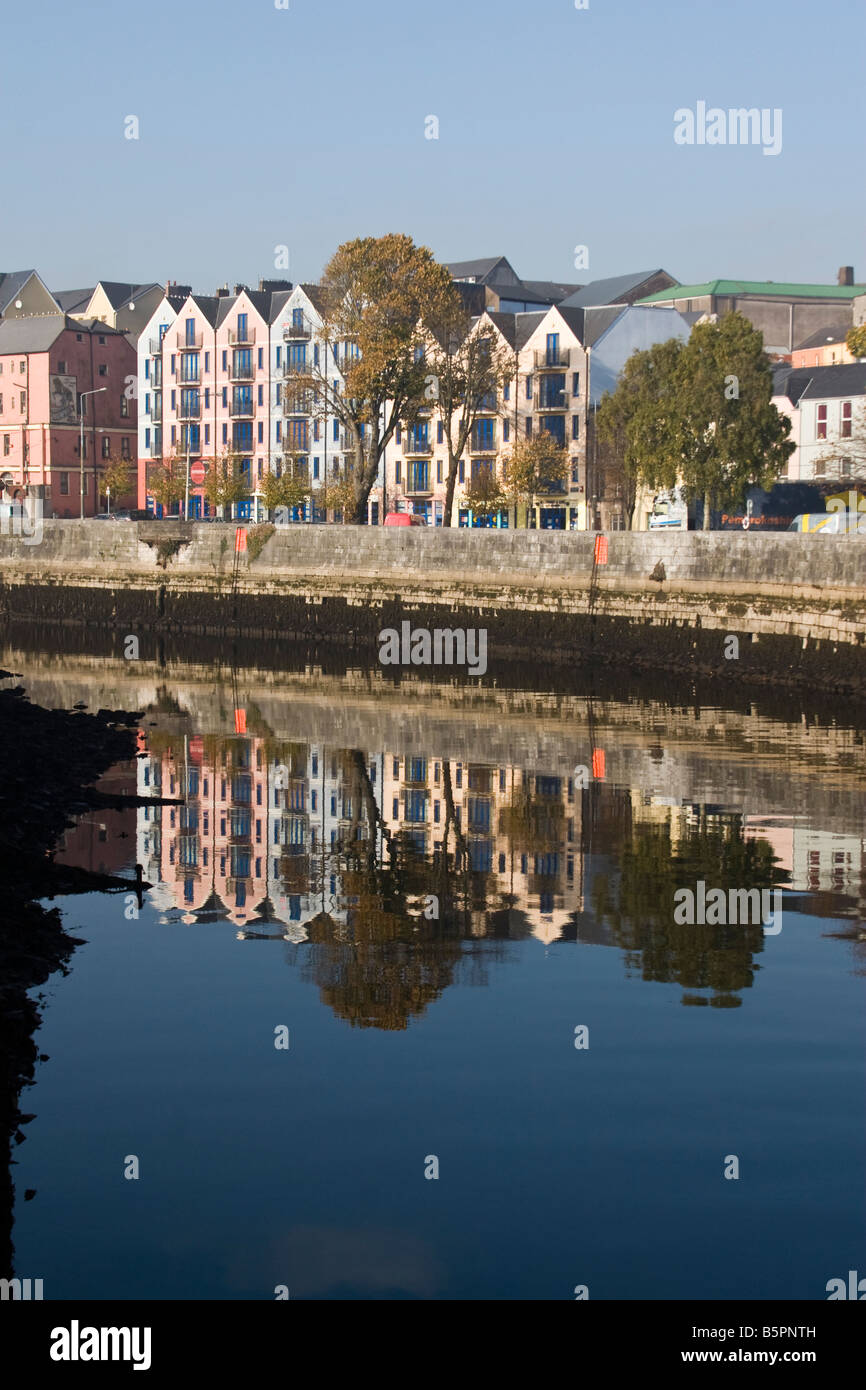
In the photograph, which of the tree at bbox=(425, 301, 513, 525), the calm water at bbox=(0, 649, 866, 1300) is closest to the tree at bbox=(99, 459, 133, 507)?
the tree at bbox=(425, 301, 513, 525)

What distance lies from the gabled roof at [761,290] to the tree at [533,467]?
207 feet

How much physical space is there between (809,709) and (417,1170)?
37400 millimetres

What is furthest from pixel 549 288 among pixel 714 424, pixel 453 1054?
pixel 453 1054

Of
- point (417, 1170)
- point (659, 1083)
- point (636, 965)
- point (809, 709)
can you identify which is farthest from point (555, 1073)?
point (809, 709)

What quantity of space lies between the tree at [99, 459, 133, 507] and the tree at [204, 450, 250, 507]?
12942mm

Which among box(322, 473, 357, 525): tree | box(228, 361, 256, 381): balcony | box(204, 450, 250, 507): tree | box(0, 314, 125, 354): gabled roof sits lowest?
box(322, 473, 357, 525): tree

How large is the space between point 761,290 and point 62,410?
258ft

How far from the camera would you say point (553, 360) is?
102m

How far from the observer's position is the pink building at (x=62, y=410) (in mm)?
130875

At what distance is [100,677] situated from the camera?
198 ft

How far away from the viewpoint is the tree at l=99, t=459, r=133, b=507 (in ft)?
413

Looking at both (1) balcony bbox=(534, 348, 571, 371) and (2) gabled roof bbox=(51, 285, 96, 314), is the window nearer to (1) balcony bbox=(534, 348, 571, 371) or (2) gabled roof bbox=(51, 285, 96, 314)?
(1) balcony bbox=(534, 348, 571, 371)

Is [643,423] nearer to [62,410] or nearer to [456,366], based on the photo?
[456,366]
